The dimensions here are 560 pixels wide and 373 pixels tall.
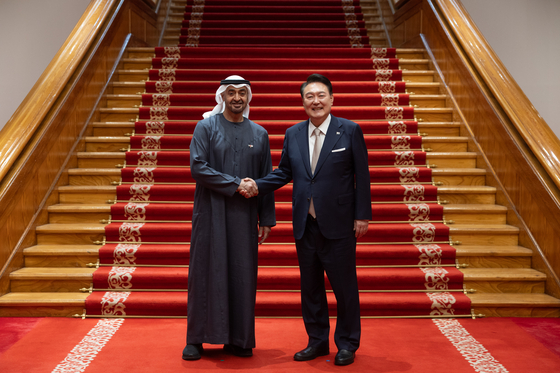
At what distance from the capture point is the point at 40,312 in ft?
10.9

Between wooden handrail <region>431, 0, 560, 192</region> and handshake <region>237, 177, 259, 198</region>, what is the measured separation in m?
2.08

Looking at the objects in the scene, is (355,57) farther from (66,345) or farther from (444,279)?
(66,345)

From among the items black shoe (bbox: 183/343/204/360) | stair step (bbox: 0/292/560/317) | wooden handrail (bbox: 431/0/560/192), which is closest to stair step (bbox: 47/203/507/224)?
wooden handrail (bbox: 431/0/560/192)

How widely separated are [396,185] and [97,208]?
252 centimetres

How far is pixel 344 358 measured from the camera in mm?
2584

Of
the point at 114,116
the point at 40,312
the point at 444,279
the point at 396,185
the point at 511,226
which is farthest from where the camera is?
the point at 114,116

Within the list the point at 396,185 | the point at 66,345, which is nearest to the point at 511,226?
the point at 396,185

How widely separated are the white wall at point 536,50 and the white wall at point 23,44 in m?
4.73

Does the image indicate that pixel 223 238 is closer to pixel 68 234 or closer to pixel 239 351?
pixel 239 351

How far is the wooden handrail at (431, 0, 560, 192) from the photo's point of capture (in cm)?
349

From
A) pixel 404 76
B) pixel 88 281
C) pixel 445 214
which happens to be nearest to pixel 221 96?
pixel 88 281

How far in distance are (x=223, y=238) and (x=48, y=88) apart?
7.62 ft

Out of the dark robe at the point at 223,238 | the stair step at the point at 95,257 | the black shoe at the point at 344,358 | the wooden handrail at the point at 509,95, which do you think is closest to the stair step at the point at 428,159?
the wooden handrail at the point at 509,95

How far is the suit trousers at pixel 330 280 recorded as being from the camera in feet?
8.65
